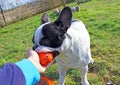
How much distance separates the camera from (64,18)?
90.6 inches

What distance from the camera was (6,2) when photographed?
34.4ft

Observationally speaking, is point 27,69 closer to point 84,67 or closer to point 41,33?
point 41,33

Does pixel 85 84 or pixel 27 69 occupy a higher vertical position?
pixel 27 69

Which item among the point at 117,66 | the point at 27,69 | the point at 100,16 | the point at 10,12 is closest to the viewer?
the point at 27,69

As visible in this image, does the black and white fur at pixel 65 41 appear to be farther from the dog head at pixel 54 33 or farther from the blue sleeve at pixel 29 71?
the blue sleeve at pixel 29 71

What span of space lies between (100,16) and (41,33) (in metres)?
4.92

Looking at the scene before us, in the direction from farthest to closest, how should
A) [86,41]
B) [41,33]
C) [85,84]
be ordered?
[85,84] → [86,41] → [41,33]

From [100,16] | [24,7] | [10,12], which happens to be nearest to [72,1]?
[24,7]

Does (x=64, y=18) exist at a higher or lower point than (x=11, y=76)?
lower

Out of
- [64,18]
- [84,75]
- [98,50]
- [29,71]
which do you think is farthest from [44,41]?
[98,50]

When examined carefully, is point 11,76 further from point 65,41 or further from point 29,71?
point 65,41

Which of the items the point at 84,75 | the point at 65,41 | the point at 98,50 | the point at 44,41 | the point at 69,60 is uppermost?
the point at 44,41

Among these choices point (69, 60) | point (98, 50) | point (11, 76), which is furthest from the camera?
point (98, 50)

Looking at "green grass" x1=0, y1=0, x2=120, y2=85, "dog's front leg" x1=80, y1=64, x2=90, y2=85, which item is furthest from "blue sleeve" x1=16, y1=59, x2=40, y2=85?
"green grass" x1=0, y1=0, x2=120, y2=85
